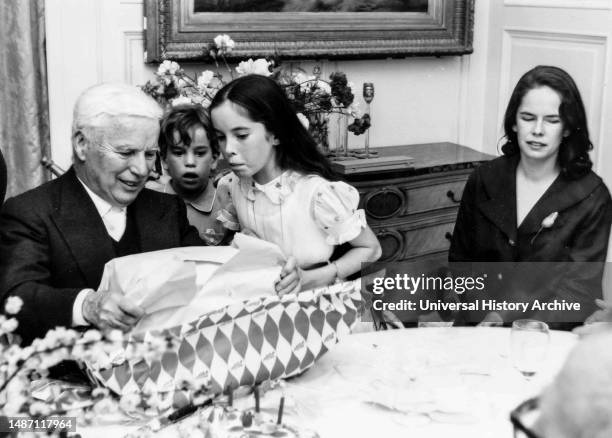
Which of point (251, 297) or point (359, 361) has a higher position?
point (251, 297)

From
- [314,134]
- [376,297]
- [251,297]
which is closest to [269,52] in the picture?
[314,134]

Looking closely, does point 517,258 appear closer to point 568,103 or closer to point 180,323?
point 568,103

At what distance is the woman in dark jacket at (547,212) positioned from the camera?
2957 mm

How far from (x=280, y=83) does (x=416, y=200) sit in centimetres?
98

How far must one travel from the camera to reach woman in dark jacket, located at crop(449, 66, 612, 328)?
296 centimetres

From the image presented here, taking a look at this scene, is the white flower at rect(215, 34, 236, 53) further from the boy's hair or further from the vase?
the boy's hair

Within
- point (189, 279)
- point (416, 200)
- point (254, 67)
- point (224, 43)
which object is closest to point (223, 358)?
point (189, 279)

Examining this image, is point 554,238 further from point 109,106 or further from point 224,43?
point 224,43

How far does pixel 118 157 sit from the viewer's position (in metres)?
2.36

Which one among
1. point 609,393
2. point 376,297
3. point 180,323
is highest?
point 609,393

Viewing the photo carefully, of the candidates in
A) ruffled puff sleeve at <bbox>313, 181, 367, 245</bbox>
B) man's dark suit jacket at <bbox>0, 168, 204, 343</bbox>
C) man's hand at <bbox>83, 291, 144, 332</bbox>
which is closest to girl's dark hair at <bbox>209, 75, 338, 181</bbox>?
ruffled puff sleeve at <bbox>313, 181, 367, 245</bbox>

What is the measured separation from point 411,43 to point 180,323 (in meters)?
3.17

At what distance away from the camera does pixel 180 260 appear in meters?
2.00

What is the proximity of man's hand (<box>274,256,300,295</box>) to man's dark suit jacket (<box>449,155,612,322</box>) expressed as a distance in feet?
3.36
